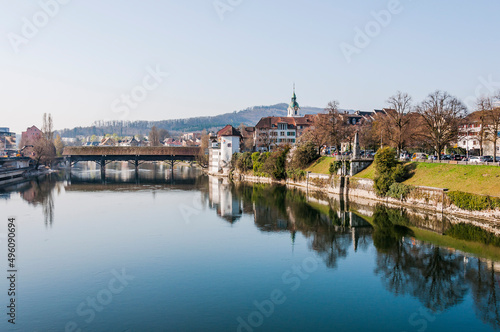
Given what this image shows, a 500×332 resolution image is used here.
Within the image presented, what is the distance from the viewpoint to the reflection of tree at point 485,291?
17.2 metres

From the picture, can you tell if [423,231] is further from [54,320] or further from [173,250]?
[54,320]

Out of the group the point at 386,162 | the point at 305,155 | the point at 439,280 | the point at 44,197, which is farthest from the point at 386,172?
the point at 44,197

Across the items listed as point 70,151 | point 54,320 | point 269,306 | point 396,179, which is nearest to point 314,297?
point 269,306

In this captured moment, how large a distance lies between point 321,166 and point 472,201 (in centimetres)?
2884

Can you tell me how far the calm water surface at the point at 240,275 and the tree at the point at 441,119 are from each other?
16.9 metres

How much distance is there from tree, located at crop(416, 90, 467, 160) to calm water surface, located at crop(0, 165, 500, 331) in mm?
16925

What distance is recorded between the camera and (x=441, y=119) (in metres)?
50.6

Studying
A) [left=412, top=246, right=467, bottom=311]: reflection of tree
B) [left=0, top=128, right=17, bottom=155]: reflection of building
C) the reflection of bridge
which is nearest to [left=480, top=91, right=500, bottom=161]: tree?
[left=412, top=246, right=467, bottom=311]: reflection of tree

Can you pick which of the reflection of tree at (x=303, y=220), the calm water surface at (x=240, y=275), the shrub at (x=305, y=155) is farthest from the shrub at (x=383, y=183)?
the shrub at (x=305, y=155)

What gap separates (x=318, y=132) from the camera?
66.9 m

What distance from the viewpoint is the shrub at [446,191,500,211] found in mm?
32156

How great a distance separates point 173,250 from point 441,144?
122 feet

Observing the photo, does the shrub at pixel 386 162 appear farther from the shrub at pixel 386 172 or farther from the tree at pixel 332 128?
the tree at pixel 332 128

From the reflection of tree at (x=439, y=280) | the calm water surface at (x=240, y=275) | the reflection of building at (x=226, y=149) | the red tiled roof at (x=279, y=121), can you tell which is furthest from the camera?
the red tiled roof at (x=279, y=121)
